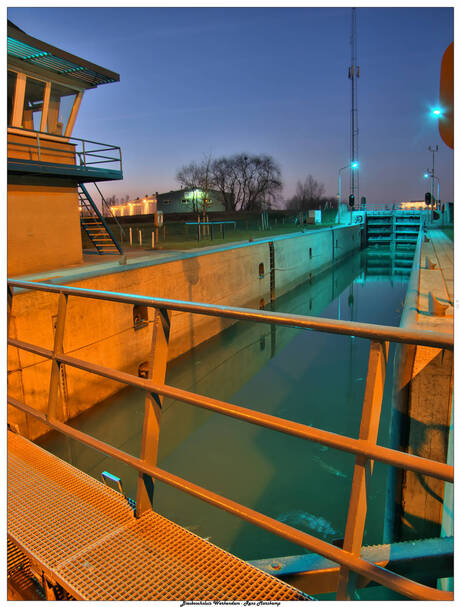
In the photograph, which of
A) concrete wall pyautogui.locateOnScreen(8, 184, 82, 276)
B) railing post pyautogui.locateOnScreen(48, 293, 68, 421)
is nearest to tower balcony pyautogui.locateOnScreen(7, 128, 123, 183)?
concrete wall pyautogui.locateOnScreen(8, 184, 82, 276)

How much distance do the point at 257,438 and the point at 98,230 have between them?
11714 millimetres

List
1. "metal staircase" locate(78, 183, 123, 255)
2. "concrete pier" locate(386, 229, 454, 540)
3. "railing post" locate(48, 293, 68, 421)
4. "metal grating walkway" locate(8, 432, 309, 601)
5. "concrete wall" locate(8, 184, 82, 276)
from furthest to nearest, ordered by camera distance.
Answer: "metal staircase" locate(78, 183, 123, 255)
"concrete wall" locate(8, 184, 82, 276)
"concrete pier" locate(386, 229, 454, 540)
"railing post" locate(48, 293, 68, 421)
"metal grating walkway" locate(8, 432, 309, 601)

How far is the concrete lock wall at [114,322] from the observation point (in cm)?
661

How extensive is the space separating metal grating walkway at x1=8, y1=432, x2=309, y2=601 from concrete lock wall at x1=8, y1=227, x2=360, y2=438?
4.56m

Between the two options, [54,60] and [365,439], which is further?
[54,60]

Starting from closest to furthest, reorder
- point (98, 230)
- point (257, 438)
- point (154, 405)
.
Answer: point (154, 405), point (257, 438), point (98, 230)

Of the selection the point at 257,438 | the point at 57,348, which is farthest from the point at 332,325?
the point at 257,438

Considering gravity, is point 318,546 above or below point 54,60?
below

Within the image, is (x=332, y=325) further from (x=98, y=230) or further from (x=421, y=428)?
(x=98, y=230)

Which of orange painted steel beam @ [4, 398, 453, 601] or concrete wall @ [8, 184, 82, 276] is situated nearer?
orange painted steel beam @ [4, 398, 453, 601]

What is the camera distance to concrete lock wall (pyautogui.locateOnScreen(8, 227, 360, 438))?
6613 mm

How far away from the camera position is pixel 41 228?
37.1ft

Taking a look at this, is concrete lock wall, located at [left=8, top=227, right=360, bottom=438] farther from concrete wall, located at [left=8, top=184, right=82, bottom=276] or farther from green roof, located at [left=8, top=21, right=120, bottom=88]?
green roof, located at [left=8, top=21, right=120, bottom=88]

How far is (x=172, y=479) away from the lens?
1.92 m
